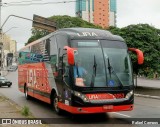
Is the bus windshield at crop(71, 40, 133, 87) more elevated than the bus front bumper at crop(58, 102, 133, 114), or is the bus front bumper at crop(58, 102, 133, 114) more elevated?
the bus windshield at crop(71, 40, 133, 87)

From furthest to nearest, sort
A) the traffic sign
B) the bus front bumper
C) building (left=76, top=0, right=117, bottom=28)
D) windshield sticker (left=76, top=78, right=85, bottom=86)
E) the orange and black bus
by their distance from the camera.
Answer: building (left=76, top=0, right=117, bottom=28)
the traffic sign
windshield sticker (left=76, top=78, right=85, bottom=86)
the orange and black bus
the bus front bumper

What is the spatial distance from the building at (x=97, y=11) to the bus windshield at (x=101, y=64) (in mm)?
144127

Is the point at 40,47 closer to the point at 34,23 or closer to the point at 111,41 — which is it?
the point at 111,41

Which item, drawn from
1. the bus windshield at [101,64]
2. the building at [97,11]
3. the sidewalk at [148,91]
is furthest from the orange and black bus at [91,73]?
the building at [97,11]

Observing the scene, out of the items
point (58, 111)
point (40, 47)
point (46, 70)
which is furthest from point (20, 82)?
point (58, 111)

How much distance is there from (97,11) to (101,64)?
15138 centimetres

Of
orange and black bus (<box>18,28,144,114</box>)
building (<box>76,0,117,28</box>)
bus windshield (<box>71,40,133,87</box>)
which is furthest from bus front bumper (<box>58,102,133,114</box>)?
building (<box>76,0,117,28</box>)

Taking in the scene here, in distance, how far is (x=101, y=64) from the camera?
13562mm

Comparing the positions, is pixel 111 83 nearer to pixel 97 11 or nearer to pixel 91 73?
pixel 91 73

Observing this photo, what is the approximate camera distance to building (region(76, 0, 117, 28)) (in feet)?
524

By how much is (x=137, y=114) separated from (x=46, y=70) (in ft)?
14.6

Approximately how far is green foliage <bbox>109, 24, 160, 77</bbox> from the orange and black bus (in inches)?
Result: 756

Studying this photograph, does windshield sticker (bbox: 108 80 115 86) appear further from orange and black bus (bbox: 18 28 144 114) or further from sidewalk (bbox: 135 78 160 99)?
sidewalk (bbox: 135 78 160 99)

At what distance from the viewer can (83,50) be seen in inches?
540
